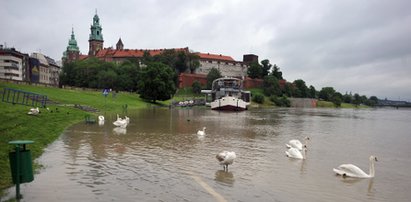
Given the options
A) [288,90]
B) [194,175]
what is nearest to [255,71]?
[288,90]

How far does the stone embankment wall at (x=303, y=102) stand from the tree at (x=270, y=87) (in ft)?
27.2

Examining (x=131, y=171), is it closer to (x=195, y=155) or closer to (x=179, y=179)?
(x=179, y=179)

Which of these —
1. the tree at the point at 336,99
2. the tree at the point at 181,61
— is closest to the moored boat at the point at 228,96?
the tree at the point at 181,61

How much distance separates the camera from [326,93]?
634ft

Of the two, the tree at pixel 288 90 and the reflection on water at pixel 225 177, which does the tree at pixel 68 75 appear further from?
the reflection on water at pixel 225 177

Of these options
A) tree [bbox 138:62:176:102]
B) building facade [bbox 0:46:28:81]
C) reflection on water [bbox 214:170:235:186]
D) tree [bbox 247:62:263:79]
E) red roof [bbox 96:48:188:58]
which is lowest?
reflection on water [bbox 214:170:235:186]

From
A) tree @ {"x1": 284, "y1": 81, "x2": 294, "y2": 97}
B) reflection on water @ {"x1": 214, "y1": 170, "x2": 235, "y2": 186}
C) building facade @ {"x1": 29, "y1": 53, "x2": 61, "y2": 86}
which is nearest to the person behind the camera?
reflection on water @ {"x1": 214, "y1": 170, "x2": 235, "y2": 186}

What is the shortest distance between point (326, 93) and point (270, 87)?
45238mm

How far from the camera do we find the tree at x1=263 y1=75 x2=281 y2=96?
539ft

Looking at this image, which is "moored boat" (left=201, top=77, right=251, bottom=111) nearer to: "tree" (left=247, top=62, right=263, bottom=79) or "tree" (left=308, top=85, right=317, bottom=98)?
"tree" (left=247, top=62, right=263, bottom=79)

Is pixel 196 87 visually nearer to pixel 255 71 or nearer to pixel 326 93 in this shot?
pixel 255 71

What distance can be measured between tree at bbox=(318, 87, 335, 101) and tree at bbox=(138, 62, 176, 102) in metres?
130

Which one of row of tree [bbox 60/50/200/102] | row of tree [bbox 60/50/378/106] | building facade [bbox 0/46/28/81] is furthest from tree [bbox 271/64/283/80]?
building facade [bbox 0/46/28/81]

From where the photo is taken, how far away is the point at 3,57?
330ft
